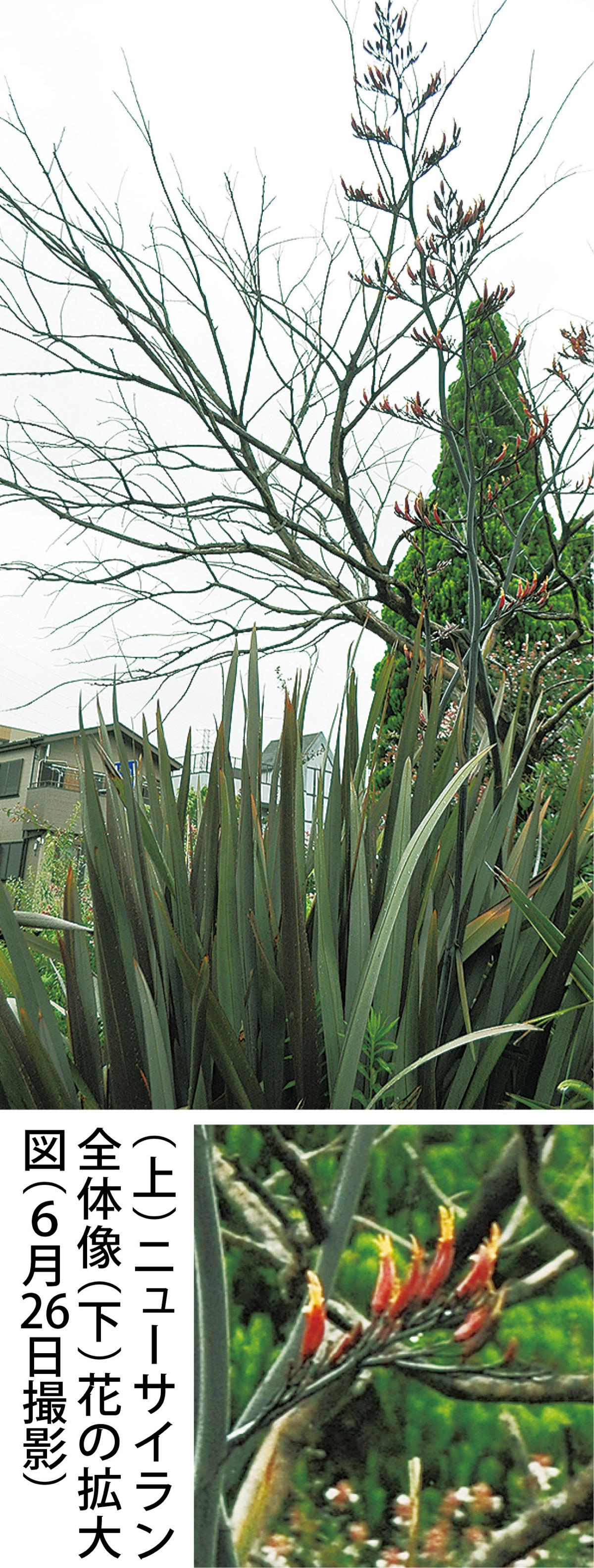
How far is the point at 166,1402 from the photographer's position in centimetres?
58

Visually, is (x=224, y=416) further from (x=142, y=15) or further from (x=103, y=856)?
(x=103, y=856)

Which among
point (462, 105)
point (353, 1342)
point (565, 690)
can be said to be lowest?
point (353, 1342)

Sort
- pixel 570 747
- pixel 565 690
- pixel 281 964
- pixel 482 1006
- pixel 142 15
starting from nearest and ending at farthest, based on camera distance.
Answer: pixel 281 964, pixel 482 1006, pixel 142 15, pixel 570 747, pixel 565 690

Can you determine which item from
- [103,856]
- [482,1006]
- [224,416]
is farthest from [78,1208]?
[224,416]

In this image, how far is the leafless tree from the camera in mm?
3098

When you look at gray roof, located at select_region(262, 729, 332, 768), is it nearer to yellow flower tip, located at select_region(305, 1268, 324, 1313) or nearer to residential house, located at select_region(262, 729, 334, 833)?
residential house, located at select_region(262, 729, 334, 833)

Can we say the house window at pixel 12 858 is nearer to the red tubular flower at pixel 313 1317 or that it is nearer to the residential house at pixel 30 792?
the residential house at pixel 30 792

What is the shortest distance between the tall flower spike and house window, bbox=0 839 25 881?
305 cm

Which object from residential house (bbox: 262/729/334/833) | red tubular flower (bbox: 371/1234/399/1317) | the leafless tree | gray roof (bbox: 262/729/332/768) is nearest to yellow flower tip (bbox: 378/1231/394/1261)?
red tubular flower (bbox: 371/1234/399/1317)

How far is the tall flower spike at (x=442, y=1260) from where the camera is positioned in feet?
1.86

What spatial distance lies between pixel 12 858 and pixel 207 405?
70.4 inches

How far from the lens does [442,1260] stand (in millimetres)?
573

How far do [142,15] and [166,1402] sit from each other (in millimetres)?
2572

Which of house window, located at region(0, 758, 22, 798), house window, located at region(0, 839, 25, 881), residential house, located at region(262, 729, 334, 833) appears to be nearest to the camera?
residential house, located at region(262, 729, 334, 833)
